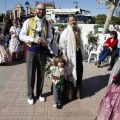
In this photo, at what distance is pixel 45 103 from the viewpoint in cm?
452

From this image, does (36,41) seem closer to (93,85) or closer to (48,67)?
(48,67)

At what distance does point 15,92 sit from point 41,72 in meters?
1.10

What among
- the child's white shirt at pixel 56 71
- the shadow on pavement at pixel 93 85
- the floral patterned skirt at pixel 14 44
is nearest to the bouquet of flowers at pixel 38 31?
the child's white shirt at pixel 56 71

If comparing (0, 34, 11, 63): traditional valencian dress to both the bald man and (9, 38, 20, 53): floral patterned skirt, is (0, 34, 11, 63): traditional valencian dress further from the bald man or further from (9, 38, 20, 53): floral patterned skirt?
the bald man

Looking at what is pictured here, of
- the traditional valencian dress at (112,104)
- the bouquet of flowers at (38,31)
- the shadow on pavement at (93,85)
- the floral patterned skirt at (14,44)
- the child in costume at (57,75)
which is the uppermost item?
the bouquet of flowers at (38,31)

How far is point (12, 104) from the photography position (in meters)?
4.47

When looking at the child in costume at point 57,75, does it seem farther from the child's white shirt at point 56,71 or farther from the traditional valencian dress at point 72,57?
the traditional valencian dress at point 72,57

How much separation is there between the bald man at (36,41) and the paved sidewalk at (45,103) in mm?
310

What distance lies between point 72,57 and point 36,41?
2.79 feet

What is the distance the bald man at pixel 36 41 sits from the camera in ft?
13.1

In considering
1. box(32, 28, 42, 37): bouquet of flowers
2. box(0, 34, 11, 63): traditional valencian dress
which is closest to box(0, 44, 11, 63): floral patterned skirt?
box(0, 34, 11, 63): traditional valencian dress

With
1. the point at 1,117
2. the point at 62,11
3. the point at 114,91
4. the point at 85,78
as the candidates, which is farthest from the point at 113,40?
the point at 62,11

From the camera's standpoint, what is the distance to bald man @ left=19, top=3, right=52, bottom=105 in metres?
4.00

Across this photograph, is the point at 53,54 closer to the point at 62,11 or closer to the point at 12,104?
the point at 12,104
